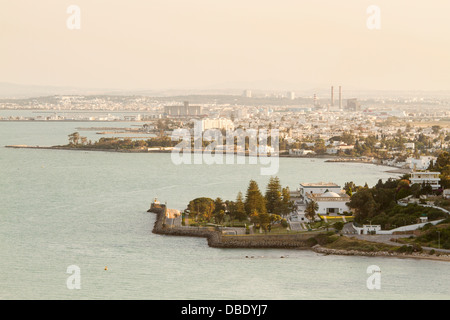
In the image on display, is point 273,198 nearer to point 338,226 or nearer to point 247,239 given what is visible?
point 338,226

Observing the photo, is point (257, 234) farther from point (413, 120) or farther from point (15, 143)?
point (413, 120)

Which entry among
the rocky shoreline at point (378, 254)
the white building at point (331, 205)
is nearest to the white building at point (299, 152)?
the white building at point (331, 205)

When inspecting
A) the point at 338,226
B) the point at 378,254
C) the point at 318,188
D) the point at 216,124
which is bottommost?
the point at 216,124

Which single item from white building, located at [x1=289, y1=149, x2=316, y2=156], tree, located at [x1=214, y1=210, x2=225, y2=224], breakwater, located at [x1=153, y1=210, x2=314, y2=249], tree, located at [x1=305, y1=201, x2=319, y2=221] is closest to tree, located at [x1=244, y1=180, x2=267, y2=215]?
tree, located at [x1=214, y1=210, x2=225, y2=224]

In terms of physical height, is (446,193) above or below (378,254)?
above

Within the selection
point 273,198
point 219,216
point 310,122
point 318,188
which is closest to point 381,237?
point 219,216

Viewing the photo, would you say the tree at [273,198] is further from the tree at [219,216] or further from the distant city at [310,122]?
the distant city at [310,122]
